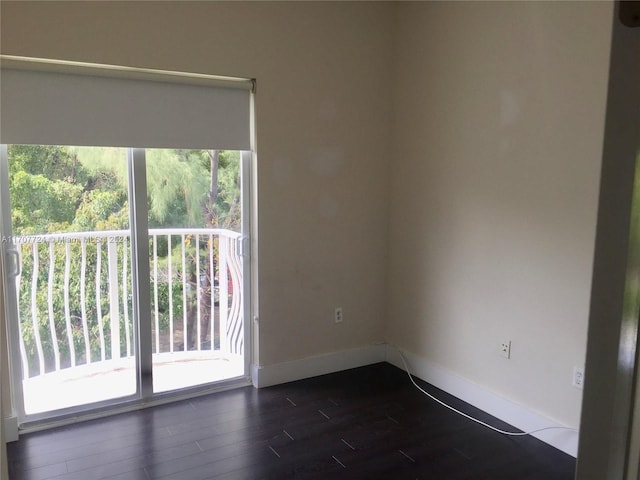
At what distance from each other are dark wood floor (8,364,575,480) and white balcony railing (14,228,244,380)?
0.39 m

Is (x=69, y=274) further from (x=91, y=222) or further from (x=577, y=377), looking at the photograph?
(x=577, y=377)

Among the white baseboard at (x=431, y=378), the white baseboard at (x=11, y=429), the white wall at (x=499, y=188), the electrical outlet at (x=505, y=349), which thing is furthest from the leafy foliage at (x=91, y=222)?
the electrical outlet at (x=505, y=349)

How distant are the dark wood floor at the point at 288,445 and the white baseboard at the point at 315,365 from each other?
156mm

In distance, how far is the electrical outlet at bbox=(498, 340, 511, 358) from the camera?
289cm

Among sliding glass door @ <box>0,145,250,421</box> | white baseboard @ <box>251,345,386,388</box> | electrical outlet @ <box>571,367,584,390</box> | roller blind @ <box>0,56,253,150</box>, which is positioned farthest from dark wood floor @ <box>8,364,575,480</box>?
roller blind @ <box>0,56,253,150</box>

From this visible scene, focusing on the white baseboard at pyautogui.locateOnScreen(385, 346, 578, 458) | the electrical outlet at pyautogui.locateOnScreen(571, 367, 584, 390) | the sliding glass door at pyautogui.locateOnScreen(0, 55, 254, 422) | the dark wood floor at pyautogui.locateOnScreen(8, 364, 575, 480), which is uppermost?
the sliding glass door at pyautogui.locateOnScreen(0, 55, 254, 422)

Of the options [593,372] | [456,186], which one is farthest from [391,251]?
[593,372]

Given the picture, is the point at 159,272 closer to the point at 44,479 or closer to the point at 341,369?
the point at 44,479

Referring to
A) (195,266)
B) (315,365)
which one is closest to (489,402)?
(315,365)

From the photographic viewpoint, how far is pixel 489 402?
9.88 feet

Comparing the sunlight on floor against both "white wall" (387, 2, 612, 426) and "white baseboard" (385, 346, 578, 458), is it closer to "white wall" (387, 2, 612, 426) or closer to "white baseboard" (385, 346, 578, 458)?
"white baseboard" (385, 346, 578, 458)

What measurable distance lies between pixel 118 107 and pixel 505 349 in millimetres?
2524

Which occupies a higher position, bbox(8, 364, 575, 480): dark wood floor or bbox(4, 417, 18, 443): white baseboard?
bbox(4, 417, 18, 443): white baseboard

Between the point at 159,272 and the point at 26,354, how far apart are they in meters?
0.82
